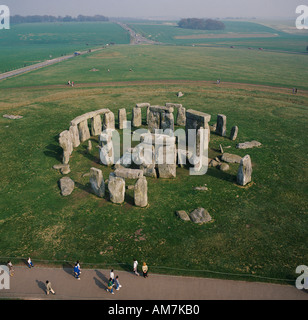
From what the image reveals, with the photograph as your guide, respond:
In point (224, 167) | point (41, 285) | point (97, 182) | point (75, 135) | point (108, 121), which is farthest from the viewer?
point (108, 121)

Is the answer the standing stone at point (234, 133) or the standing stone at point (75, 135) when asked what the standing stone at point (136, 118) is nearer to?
the standing stone at point (75, 135)

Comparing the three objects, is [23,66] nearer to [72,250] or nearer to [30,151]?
[30,151]

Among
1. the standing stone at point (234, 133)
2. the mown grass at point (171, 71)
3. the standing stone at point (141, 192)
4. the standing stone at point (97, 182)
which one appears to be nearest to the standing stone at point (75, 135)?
the standing stone at point (97, 182)

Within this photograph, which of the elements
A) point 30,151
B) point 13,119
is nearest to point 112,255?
point 30,151

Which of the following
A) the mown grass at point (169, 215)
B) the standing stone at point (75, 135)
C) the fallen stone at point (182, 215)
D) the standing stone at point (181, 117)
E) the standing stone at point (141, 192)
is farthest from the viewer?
the standing stone at point (181, 117)

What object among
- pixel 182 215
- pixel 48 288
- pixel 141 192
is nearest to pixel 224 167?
pixel 182 215

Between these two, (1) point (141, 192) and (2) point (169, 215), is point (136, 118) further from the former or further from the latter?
(2) point (169, 215)

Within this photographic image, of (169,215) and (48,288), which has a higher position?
(169,215)
